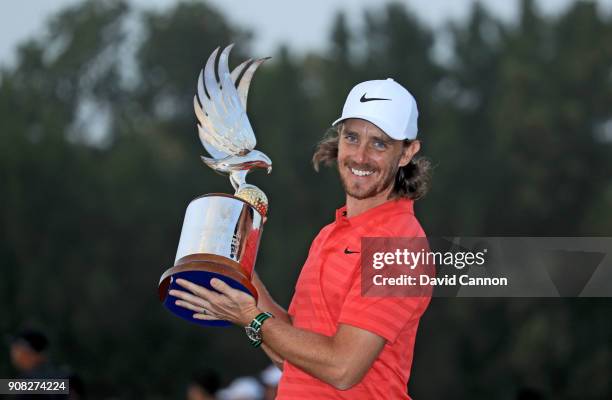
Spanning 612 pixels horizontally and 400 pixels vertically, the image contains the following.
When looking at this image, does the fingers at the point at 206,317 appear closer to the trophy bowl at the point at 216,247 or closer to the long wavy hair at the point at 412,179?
the trophy bowl at the point at 216,247

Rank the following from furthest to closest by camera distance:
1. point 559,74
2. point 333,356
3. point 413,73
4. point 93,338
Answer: point 413,73, point 559,74, point 93,338, point 333,356

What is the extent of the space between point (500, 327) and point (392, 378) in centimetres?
3506

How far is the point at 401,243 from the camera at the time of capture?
4.52 m

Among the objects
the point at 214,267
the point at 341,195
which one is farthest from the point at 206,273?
the point at 341,195

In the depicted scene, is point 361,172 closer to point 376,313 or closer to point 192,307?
point 376,313

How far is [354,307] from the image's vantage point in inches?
171

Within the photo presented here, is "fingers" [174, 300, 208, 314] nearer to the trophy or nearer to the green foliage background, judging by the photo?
the trophy

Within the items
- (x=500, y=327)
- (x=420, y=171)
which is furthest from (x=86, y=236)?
(x=420, y=171)

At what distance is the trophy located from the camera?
4465 mm

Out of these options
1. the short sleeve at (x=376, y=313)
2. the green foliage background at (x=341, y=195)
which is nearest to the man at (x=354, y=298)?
the short sleeve at (x=376, y=313)

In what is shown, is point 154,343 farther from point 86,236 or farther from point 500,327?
point 500,327

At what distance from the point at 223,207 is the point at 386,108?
762 mm

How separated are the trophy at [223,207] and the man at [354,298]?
7 cm

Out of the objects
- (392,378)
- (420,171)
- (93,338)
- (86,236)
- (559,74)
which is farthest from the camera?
(559,74)
